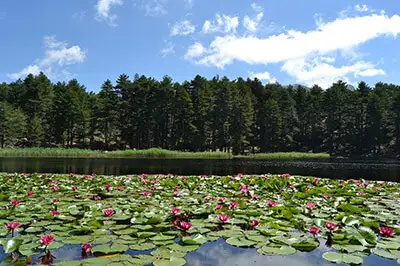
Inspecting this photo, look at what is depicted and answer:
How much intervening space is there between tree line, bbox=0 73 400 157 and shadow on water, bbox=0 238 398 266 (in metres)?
47.7

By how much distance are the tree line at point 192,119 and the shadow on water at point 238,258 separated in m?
47.7

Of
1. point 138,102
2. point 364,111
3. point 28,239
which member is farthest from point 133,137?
point 28,239

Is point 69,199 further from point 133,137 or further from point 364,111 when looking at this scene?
point 364,111

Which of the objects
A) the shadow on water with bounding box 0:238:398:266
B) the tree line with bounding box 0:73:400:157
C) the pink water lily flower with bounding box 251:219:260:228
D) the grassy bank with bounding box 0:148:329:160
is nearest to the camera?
the shadow on water with bounding box 0:238:398:266

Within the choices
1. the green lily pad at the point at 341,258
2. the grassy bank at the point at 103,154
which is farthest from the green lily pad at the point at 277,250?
the grassy bank at the point at 103,154

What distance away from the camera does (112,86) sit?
56562 mm

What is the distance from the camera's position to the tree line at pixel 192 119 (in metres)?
52.2

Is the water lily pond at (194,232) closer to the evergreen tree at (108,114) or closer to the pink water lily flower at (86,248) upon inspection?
the pink water lily flower at (86,248)

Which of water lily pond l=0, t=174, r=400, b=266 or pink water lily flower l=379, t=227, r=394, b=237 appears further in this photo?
pink water lily flower l=379, t=227, r=394, b=237

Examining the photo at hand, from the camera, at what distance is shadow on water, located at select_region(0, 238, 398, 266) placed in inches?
138

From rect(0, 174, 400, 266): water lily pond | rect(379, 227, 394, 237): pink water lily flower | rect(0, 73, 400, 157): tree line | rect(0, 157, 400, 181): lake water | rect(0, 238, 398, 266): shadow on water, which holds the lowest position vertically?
rect(0, 157, 400, 181): lake water

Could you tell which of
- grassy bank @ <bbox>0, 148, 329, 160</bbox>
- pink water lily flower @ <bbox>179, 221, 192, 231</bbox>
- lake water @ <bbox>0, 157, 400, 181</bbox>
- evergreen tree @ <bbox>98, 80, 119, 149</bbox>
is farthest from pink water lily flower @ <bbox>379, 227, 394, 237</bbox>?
evergreen tree @ <bbox>98, 80, 119, 149</bbox>

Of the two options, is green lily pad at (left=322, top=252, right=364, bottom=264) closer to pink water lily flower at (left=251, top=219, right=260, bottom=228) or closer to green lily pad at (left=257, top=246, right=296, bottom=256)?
green lily pad at (left=257, top=246, right=296, bottom=256)

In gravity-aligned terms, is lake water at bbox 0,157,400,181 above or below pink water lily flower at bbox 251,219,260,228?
below
